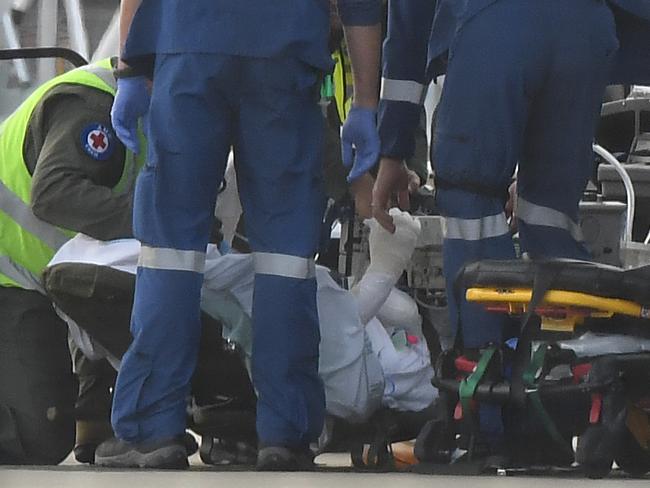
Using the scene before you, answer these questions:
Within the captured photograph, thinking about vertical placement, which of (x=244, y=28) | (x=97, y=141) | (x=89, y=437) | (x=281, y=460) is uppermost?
(x=244, y=28)

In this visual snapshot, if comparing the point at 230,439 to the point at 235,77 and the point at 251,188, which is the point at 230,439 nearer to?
the point at 251,188

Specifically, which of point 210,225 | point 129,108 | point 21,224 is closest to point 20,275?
point 21,224

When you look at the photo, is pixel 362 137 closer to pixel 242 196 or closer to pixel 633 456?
pixel 242 196

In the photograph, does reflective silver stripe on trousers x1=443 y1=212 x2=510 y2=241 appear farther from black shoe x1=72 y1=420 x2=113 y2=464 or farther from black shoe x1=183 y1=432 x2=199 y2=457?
black shoe x1=72 y1=420 x2=113 y2=464

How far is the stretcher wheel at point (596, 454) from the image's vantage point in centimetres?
297

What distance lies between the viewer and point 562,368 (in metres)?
3.15

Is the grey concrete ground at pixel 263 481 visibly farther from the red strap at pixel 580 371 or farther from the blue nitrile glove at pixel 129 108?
the blue nitrile glove at pixel 129 108

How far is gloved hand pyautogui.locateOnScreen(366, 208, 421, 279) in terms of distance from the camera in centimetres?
392

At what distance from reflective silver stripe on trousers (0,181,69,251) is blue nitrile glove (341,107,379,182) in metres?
0.75

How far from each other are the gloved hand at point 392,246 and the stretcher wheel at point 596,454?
101 centimetres

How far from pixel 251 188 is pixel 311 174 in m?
0.12

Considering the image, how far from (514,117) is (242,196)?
1.86 feet

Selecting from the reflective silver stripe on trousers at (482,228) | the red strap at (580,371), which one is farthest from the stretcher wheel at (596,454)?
the reflective silver stripe on trousers at (482,228)

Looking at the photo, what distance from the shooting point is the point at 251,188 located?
338 cm
